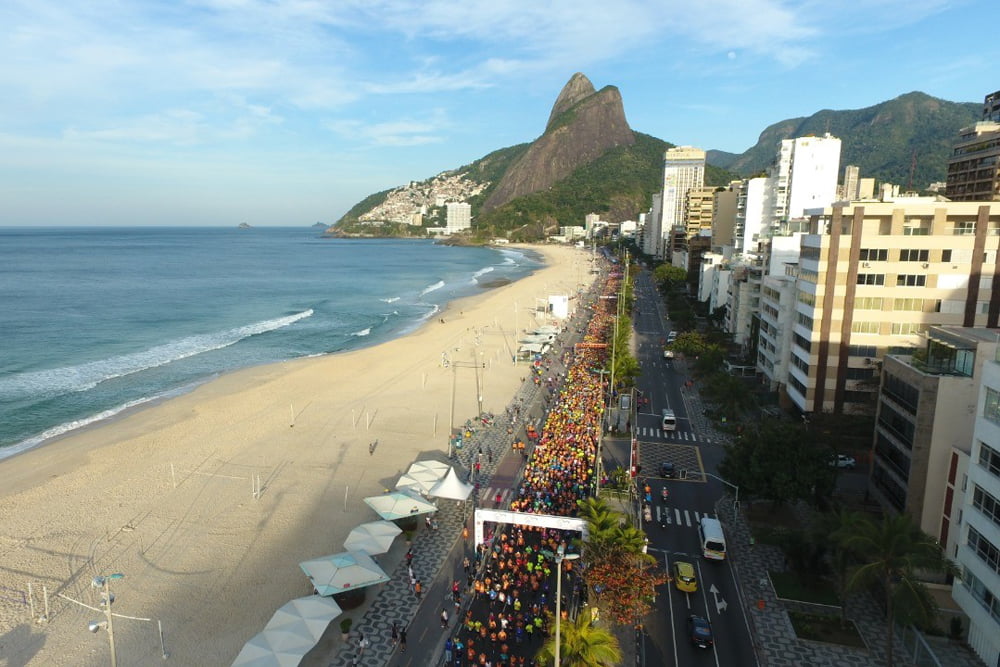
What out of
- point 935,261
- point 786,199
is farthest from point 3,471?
point 786,199

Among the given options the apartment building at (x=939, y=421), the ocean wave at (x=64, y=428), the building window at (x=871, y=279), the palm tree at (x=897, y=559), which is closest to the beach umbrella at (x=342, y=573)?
the palm tree at (x=897, y=559)

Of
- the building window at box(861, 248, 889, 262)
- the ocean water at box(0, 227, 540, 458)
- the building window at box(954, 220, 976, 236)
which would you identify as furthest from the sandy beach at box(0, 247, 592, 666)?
the building window at box(954, 220, 976, 236)

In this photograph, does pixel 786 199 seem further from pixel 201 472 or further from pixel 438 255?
pixel 438 255

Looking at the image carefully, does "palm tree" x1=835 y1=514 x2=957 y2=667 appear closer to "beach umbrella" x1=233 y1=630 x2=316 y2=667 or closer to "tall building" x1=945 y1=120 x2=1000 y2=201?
"beach umbrella" x1=233 y1=630 x2=316 y2=667

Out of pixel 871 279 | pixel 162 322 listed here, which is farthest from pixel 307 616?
pixel 162 322

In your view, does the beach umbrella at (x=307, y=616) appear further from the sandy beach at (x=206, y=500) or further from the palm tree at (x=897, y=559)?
the palm tree at (x=897, y=559)

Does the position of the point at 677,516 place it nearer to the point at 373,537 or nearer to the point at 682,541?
the point at 682,541
